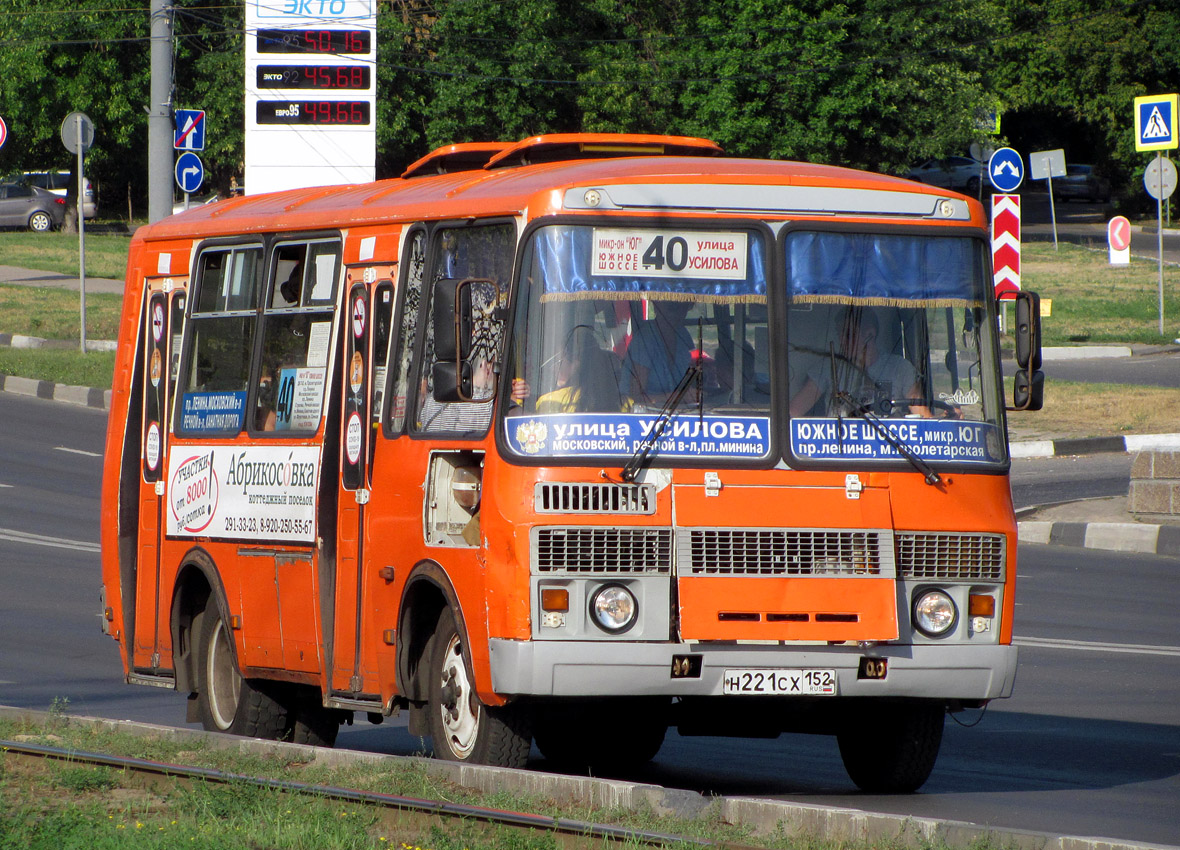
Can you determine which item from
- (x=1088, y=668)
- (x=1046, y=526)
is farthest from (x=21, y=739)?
(x=1046, y=526)

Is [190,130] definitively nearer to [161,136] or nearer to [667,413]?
[161,136]

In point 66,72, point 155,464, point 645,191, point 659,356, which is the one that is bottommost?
point 155,464

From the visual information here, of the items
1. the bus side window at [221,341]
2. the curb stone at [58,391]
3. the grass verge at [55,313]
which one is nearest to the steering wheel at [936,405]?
the bus side window at [221,341]

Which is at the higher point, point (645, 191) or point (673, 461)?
point (645, 191)

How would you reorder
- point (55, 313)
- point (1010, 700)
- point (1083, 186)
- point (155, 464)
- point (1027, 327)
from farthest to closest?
1. point (1083, 186)
2. point (55, 313)
3. point (1010, 700)
4. point (155, 464)
5. point (1027, 327)

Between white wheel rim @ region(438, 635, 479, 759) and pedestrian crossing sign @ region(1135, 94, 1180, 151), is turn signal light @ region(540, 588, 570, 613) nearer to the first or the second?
white wheel rim @ region(438, 635, 479, 759)

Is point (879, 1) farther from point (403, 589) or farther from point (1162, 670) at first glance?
point (403, 589)

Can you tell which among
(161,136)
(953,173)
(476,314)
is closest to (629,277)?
(476,314)

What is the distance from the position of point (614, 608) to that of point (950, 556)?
1.37 meters

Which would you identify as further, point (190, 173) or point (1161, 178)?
point (1161, 178)

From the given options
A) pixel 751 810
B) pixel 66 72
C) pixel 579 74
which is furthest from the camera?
pixel 66 72

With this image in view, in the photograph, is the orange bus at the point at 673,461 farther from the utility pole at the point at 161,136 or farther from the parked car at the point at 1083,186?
the parked car at the point at 1083,186

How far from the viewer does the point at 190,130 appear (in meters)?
26.1

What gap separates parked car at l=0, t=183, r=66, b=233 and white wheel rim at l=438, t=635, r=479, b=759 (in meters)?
44.5
